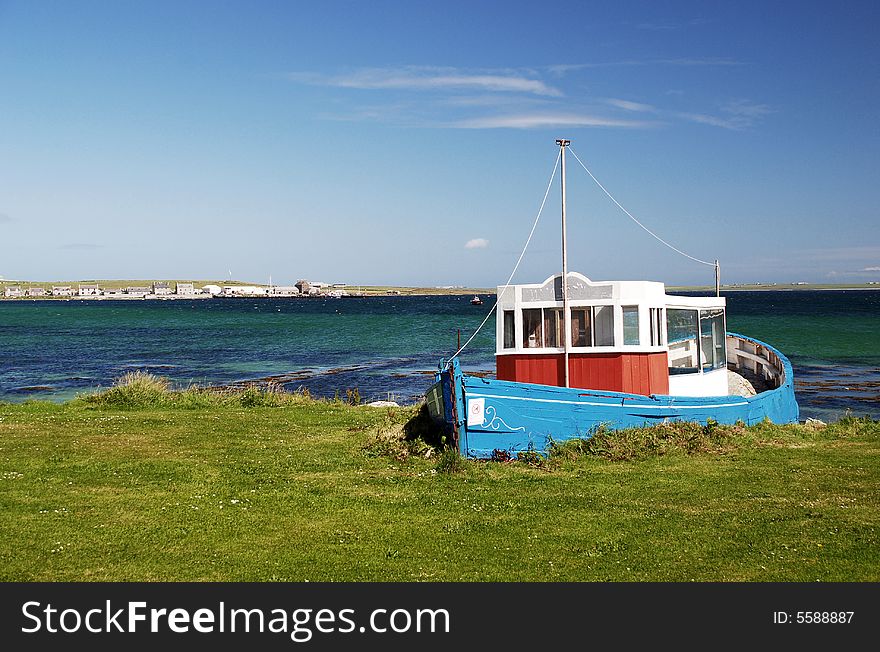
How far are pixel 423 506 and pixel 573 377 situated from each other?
7.93 metres

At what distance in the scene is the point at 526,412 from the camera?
17969mm

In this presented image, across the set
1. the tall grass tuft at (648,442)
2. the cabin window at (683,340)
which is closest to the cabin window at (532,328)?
the tall grass tuft at (648,442)

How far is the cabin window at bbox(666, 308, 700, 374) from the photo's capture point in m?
22.8

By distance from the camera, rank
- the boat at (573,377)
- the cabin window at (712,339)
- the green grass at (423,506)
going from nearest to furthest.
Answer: the green grass at (423,506) → the boat at (573,377) → the cabin window at (712,339)

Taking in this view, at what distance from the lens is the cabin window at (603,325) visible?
796 inches

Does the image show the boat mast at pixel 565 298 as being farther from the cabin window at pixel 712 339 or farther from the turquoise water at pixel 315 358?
the turquoise water at pixel 315 358

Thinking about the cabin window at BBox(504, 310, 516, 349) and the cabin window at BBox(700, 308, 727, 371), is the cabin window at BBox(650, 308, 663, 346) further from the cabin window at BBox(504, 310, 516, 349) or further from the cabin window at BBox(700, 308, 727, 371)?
the cabin window at BBox(700, 308, 727, 371)

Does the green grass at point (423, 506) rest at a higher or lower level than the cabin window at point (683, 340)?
lower

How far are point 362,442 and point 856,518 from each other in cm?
1183

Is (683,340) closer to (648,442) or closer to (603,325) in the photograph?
(603,325)

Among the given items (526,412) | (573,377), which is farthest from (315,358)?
(526,412)

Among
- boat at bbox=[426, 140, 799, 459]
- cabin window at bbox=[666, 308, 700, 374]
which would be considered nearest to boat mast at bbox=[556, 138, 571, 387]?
boat at bbox=[426, 140, 799, 459]

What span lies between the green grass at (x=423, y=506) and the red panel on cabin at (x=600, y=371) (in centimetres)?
166
